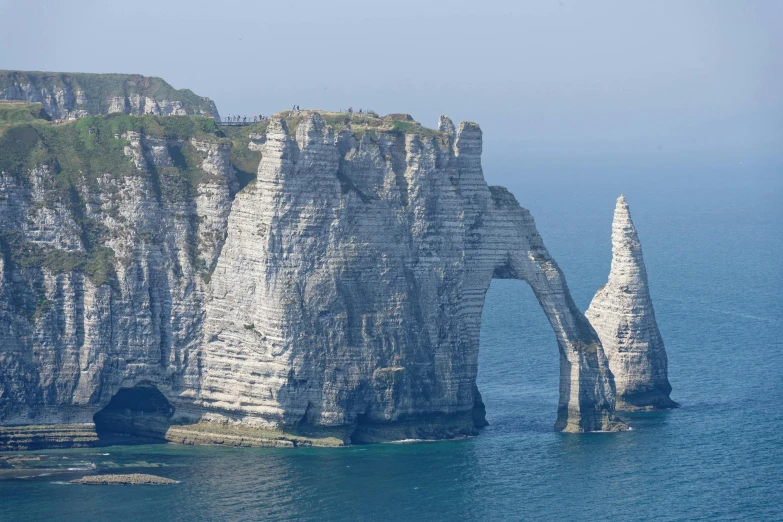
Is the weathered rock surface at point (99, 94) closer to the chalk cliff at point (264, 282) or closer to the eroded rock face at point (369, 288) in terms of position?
the chalk cliff at point (264, 282)

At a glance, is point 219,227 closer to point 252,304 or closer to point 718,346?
point 252,304

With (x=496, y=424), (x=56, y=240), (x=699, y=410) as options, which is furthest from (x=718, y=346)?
(x=56, y=240)

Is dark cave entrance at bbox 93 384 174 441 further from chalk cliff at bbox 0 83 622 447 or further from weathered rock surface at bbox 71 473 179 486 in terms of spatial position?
weathered rock surface at bbox 71 473 179 486

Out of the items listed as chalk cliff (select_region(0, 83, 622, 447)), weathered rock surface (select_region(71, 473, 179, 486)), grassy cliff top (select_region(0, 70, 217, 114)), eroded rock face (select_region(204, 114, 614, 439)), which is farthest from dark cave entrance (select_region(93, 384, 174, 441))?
grassy cliff top (select_region(0, 70, 217, 114))

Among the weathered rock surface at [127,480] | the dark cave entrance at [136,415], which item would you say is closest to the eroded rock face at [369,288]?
the dark cave entrance at [136,415]

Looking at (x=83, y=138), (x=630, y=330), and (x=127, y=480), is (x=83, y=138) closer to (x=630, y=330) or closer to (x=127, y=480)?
(x=127, y=480)
